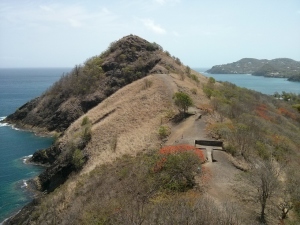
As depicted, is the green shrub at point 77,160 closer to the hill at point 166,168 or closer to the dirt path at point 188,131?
the hill at point 166,168

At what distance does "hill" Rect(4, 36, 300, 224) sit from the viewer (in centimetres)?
1953

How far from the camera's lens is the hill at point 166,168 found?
769 inches

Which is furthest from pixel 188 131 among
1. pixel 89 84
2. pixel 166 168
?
pixel 89 84

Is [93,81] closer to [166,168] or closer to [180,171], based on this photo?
[166,168]

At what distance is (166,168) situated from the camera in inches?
941

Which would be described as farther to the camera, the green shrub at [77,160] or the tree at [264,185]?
the green shrub at [77,160]

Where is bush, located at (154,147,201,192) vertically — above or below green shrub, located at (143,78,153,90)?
below

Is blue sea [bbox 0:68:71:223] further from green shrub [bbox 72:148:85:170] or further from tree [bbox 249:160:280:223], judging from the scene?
tree [bbox 249:160:280:223]

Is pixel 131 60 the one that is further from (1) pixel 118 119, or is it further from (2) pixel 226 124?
(2) pixel 226 124

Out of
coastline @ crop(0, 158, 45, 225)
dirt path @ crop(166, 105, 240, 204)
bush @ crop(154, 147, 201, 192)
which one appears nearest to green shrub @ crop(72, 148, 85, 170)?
coastline @ crop(0, 158, 45, 225)

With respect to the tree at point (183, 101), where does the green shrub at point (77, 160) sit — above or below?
below

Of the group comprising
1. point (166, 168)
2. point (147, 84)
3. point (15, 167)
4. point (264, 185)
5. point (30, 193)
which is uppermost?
point (147, 84)

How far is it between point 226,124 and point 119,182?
15.7 m

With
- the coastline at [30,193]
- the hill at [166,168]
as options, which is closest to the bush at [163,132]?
the hill at [166,168]
